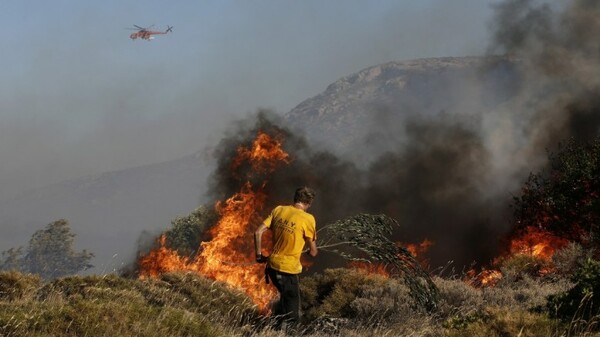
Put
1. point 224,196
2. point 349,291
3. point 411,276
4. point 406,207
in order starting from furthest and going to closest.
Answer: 1. point 406,207
2. point 224,196
3. point 349,291
4. point 411,276

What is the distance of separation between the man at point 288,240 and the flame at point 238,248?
145cm

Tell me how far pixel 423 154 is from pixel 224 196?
2451 centimetres

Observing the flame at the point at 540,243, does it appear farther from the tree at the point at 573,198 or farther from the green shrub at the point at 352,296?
the green shrub at the point at 352,296

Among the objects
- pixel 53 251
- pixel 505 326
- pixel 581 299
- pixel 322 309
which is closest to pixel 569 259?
pixel 322 309

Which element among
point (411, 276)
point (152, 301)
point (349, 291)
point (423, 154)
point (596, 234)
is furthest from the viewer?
point (423, 154)

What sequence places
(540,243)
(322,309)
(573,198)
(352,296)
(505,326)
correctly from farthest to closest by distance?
(540,243) → (573,198) → (352,296) → (322,309) → (505,326)

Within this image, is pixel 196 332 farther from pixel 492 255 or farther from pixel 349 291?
pixel 492 255

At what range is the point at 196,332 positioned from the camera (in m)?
7.23

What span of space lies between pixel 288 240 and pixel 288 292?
2.61ft

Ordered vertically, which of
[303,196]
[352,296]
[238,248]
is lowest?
[238,248]

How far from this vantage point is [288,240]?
7895 mm

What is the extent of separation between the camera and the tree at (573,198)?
70.0 ft

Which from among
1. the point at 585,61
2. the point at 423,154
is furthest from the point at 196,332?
the point at 585,61

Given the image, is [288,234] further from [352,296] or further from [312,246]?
[352,296]
